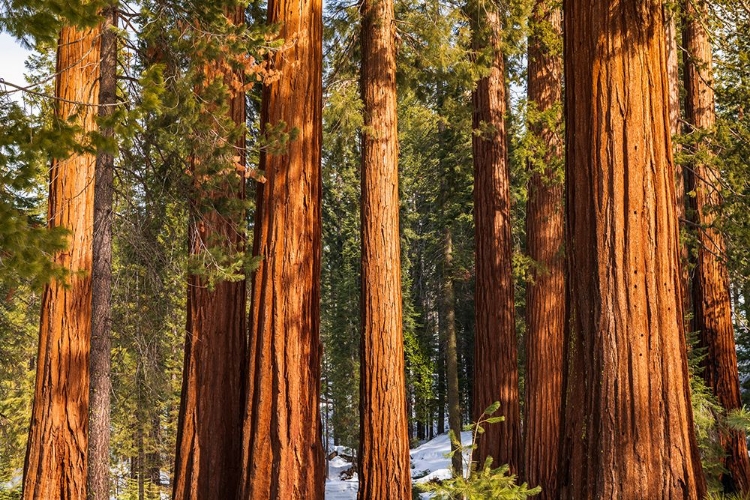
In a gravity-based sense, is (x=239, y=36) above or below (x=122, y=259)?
above

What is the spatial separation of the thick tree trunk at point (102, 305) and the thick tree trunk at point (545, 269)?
5.83 m

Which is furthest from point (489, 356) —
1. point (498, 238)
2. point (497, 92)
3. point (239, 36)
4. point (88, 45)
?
point (88, 45)

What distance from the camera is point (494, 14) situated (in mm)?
11109

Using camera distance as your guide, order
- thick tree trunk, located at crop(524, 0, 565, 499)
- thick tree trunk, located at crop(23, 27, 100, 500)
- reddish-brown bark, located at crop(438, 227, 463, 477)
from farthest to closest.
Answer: reddish-brown bark, located at crop(438, 227, 463, 477) < thick tree trunk, located at crop(524, 0, 565, 499) < thick tree trunk, located at crop(23, 27, 100, 500)

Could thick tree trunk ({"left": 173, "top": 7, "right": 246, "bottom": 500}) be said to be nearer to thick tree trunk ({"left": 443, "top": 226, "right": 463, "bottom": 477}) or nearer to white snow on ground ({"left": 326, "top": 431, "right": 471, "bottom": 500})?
thick tree trunk ({"left": 443, "top": 226, "right": 463, "bottom": 477})

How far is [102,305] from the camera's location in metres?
9.53

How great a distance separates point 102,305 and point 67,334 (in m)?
1.65

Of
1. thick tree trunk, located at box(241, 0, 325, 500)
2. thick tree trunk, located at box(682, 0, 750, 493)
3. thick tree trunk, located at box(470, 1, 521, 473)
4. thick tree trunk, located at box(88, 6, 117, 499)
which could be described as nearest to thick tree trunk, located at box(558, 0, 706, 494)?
thick tree trunk, located at box(241, 0, 325, 500)

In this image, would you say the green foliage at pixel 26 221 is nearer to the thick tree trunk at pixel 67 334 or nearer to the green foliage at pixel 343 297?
the thick tree trunk at pixel 67 334

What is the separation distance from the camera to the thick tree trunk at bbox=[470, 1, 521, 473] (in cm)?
1070

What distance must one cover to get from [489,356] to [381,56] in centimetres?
490

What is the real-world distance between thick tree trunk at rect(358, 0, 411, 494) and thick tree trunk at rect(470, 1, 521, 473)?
7.47 ft

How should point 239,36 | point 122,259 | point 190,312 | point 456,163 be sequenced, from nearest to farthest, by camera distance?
point 239,36
point 190,312
point 122,259
point 456,163

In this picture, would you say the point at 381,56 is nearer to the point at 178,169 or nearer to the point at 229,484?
the point at 178,169
